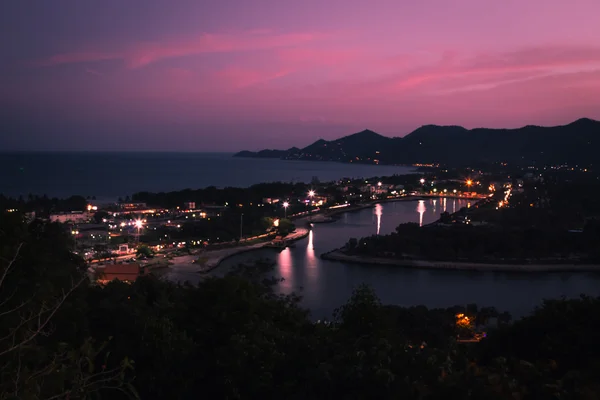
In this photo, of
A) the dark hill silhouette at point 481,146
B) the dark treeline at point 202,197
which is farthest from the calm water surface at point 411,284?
the dark hill silhouette at point 481,146

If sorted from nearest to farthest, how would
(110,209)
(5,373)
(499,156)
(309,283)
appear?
(5,373) < (309,283) < (110,209) < (499,156)

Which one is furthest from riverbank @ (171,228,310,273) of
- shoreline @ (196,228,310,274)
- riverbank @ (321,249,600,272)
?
riverbank @ (321,249,600,272)

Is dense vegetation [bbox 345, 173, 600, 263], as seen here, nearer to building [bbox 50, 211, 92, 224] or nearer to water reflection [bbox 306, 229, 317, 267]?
water reflection [bbox 306, 229, 317, 267]

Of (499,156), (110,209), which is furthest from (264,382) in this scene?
(499,156)

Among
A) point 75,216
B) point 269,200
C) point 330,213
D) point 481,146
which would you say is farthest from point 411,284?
point 481,146

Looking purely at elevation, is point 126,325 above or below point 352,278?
above

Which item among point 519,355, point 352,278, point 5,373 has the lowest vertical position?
point 352,278

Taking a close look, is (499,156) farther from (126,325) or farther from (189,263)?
(126,325)
